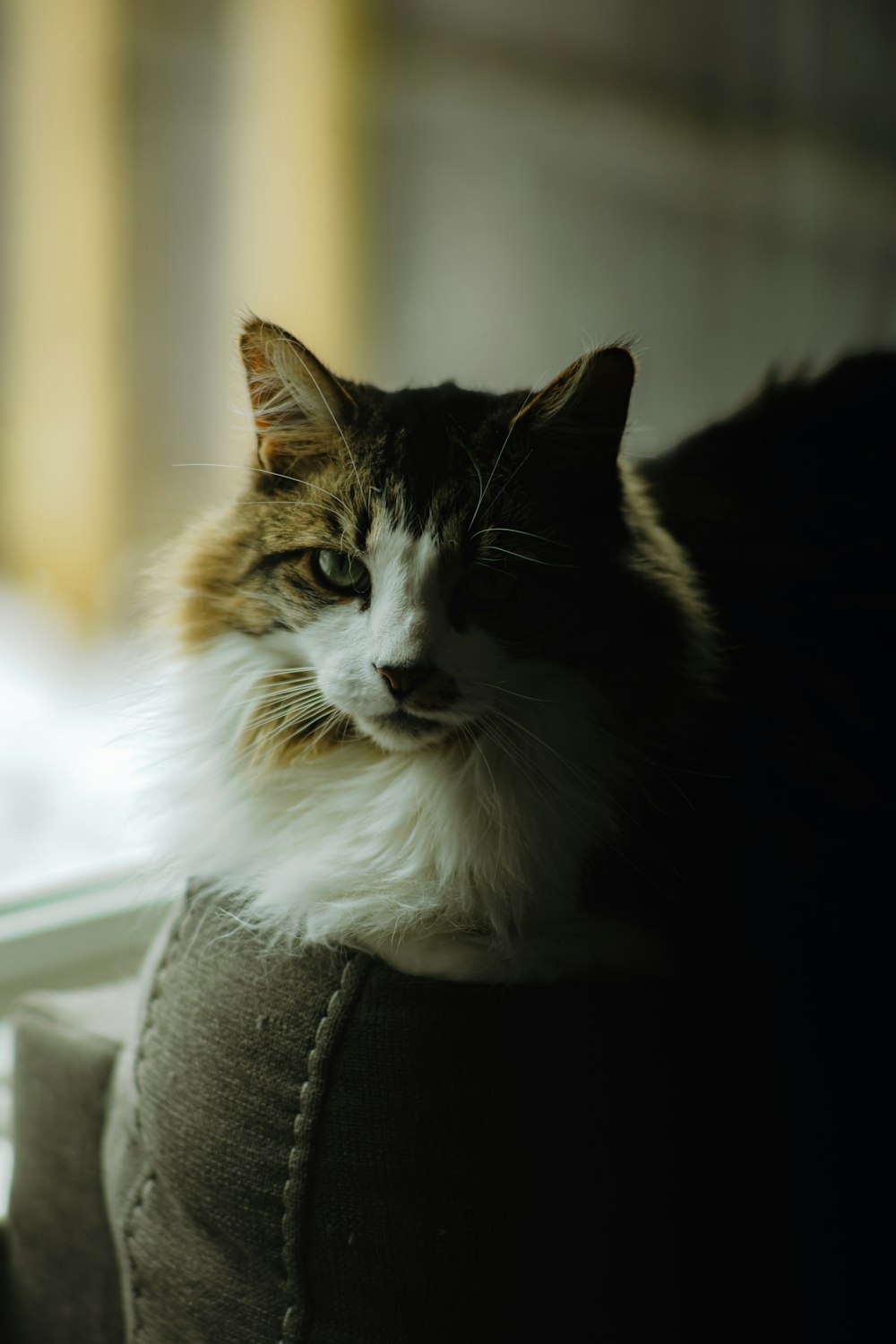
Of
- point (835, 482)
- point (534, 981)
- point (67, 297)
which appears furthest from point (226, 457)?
point (534, 981)

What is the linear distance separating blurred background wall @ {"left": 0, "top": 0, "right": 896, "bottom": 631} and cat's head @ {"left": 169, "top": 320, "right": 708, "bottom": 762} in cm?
60

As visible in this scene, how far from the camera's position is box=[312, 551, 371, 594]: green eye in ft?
2.74

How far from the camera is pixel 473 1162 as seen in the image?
0.75 meters

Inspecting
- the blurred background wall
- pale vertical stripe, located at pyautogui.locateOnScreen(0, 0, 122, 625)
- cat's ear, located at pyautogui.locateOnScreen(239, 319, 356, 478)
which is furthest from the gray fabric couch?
pale vertical stripe, located at pyautogui.locateOnScreen(0, 0, 122, 625)

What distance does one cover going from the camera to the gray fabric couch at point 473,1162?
748mm

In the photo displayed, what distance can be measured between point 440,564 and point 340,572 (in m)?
0.09

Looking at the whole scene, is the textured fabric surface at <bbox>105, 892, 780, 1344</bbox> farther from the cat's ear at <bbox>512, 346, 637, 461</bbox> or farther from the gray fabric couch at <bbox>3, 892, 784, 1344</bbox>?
the cat's ear at <bbox>512, 346, 637, 461</bbox>

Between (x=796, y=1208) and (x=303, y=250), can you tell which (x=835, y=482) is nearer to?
(x=796, y=1208)

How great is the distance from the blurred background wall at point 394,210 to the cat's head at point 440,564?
1.97 ft

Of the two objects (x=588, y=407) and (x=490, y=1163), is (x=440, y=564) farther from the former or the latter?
(x=490, y=1163)

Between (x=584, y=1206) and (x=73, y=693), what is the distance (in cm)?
120

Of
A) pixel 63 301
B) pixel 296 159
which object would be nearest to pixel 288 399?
pixel 63 301

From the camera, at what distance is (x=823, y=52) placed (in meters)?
2.00

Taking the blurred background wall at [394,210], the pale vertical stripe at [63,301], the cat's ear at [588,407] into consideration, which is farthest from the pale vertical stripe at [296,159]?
the cat's ear at [588,407]
